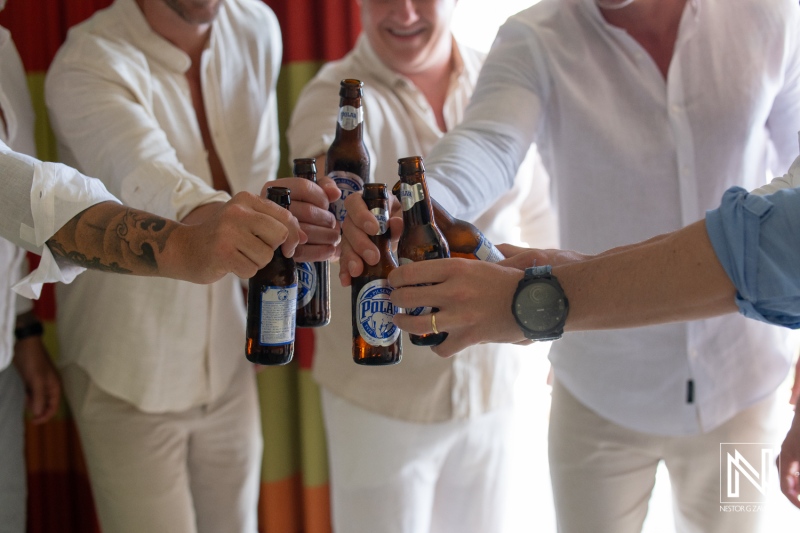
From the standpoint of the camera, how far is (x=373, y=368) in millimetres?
1906

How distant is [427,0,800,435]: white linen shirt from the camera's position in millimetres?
1546

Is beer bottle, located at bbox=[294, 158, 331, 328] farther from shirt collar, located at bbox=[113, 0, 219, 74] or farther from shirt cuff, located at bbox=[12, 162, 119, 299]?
shirt collar, located at bbox=[113, 0, 219, 74]

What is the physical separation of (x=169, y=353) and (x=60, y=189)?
74 centimetres

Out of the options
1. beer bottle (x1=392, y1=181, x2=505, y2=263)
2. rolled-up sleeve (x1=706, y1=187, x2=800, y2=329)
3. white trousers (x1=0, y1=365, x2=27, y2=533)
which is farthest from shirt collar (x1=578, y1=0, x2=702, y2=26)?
white trousers (x1=0, y1=365, x2=27, y2=533)

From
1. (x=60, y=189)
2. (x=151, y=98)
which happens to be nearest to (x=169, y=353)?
(x=151, y=98)

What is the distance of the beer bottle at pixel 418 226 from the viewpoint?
129 centimetres

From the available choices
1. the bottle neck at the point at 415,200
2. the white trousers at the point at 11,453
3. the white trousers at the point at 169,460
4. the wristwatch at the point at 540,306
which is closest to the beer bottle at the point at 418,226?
the bottle neck at the point at 415,200

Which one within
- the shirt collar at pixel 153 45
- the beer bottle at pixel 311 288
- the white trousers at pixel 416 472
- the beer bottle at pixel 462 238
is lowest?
the white trousers at pixel 416 472

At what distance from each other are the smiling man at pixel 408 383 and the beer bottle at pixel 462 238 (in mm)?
500

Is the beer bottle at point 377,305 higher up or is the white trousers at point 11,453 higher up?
the beer bottle at point 377,305

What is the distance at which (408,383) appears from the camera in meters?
1.89

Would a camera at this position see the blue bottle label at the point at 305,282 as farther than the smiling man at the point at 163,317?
No

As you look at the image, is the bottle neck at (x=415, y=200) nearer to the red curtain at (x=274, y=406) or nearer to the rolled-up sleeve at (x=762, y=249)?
the rolled-up sleeve at (x=762, y=249)

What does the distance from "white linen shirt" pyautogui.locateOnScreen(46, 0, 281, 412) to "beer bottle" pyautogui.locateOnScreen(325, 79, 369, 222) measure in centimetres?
39
